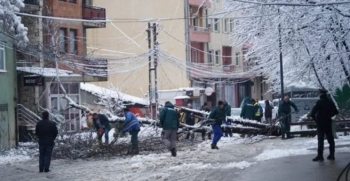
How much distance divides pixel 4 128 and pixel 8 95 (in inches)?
60.2

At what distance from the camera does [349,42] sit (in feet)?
71.9

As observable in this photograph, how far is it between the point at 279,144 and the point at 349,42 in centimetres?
661

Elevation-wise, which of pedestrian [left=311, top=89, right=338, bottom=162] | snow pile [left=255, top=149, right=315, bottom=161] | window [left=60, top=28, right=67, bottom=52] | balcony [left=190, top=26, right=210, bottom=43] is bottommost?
snow pile [left=255, top=149, right=315, bottom=161]

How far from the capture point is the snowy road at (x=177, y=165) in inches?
780

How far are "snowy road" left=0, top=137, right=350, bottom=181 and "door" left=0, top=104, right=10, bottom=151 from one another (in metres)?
6.12

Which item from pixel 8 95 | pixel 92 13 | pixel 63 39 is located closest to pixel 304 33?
pixel 8 95

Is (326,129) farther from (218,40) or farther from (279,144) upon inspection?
(218,40)

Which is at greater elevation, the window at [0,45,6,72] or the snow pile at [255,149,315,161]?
the window at [0,45,6,72]

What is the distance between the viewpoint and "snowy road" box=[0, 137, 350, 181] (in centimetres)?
1982

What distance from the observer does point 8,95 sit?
1336 inches

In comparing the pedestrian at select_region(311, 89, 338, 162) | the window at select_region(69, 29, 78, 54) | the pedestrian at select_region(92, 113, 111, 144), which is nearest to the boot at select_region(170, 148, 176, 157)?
the pedestrian at select_region(92, 113, 111, 144)

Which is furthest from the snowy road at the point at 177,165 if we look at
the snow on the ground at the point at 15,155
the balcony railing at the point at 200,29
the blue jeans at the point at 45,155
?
the balcony railing at the point at 200,29

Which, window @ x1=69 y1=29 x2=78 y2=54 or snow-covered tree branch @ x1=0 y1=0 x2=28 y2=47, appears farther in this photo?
window @ x1=69 y1=29 x2=78 y2=54

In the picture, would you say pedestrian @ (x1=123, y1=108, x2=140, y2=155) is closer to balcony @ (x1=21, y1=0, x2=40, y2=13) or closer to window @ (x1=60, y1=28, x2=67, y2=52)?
balcony @ (x1=21, y1=0, x2=40, y2=13)
